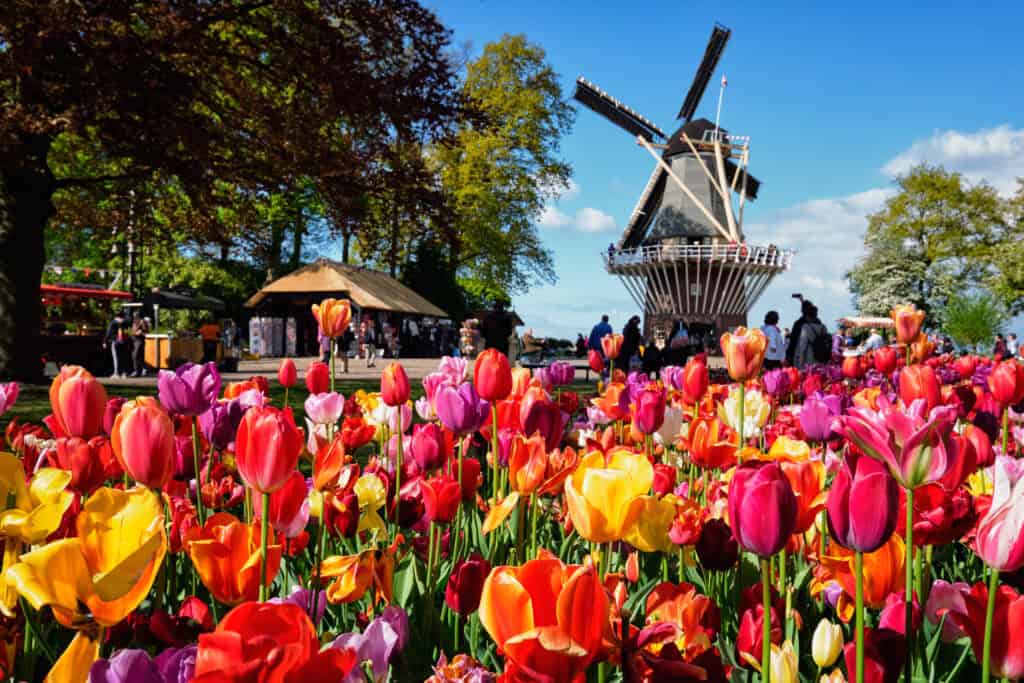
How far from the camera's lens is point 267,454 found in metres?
1.11

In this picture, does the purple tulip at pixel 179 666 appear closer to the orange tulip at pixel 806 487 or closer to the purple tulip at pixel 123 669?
the purple tulip at pixel 123 669

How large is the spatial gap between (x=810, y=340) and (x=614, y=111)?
33244mm

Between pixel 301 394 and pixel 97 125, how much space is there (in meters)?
4.41

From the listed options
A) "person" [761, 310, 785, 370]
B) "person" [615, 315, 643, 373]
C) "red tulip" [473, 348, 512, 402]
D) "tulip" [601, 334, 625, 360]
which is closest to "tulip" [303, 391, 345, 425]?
"red tulip" [473, 348, 512, 402]

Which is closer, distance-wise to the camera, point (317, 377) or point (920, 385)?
point (920, 385)

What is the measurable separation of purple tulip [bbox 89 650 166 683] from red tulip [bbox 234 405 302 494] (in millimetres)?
343

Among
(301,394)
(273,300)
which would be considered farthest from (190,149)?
(273,300)

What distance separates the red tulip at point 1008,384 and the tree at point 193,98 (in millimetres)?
9570

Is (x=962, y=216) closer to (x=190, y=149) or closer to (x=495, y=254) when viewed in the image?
(x=495, y=254)

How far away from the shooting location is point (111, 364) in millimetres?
17906

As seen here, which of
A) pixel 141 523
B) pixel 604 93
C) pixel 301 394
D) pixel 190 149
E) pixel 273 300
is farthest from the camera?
pixel 604 93

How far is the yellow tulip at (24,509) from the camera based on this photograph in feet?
3.51

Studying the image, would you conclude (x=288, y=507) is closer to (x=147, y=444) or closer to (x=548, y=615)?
(x=147, y=444)

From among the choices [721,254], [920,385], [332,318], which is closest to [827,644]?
[920,385]
